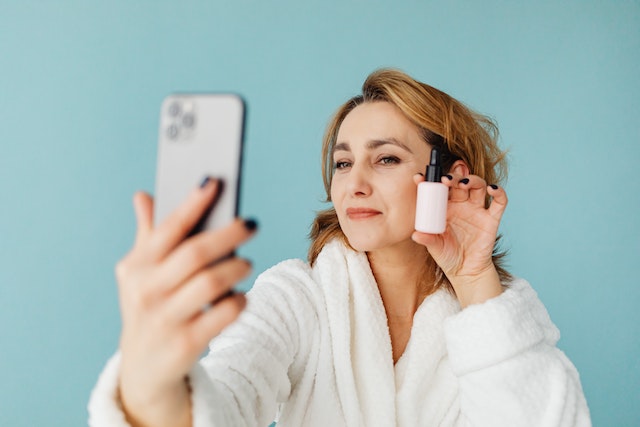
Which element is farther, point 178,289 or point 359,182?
point 359,182

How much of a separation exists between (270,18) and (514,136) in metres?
0.92

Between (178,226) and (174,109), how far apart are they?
15 centimetres

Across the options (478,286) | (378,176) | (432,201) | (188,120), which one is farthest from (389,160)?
(188,120)

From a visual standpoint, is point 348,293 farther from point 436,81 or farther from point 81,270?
point 81,270

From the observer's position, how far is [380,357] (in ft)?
3.87

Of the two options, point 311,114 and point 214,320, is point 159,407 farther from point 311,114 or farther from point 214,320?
point 311,114

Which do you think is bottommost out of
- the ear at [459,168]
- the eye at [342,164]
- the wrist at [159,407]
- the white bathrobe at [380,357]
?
the white bathrobe at [380,357]

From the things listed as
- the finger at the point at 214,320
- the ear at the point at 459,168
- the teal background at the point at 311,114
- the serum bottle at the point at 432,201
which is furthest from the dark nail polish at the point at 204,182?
the teal background at the point at 311,114

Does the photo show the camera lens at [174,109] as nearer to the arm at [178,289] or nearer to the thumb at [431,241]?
the arm at [178,289]

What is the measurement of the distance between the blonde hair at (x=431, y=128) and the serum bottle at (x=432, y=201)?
186 mm

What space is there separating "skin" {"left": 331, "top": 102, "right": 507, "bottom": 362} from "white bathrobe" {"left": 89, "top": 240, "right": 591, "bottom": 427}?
3.3 inches

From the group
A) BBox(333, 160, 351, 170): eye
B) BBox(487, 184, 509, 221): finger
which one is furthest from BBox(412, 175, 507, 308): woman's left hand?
BBox(333, 160, 351, 170): eye

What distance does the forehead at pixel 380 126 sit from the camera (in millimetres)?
1229

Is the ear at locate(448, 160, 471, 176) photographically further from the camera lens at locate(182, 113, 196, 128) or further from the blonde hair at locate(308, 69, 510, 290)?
the camera lens at locate(182, 113, 196, 128)
